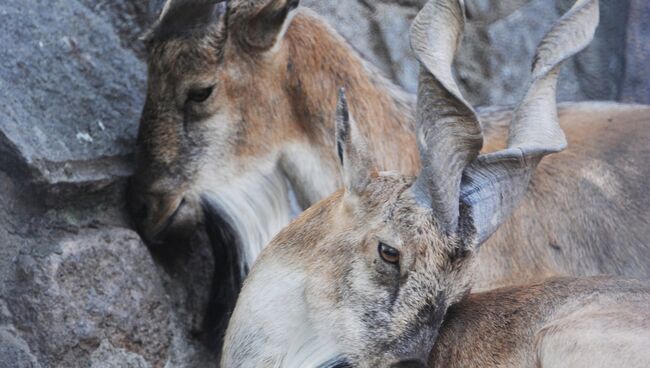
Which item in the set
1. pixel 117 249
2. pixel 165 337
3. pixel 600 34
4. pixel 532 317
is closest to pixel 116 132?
pixel 117 249

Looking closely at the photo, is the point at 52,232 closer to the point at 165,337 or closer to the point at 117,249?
the point at 117,249

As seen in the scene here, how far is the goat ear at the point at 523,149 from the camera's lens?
4465 mm

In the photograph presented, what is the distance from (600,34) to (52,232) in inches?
165

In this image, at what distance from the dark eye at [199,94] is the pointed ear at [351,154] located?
1.05 meters

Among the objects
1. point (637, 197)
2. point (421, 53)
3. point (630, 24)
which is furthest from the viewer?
point (630, 24)

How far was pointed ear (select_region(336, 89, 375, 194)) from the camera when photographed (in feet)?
15.0

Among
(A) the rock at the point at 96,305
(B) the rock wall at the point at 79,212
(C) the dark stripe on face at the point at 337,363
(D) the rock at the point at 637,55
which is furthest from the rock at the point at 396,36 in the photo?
(C) the dark stripe on face at the point at 337,363

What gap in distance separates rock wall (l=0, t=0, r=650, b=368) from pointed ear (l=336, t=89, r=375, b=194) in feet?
3.84

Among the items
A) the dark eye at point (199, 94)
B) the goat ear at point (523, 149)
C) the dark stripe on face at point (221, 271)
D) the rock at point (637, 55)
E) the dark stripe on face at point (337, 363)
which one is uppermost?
the dark eye at point (199, 94)

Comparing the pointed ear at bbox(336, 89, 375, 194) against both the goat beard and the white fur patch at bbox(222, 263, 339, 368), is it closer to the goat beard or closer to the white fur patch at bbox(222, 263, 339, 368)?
the white fur patch at bbox(222, 263, 339, 368)

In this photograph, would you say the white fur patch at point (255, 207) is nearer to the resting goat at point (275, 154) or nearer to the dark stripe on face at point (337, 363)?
the resting goat at point (275, 154)

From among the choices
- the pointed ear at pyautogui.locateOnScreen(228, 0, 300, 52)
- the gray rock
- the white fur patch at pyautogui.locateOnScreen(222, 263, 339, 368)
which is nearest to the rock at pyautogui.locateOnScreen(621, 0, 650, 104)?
the pointed ear at pyautogui.locateOnScreen(228, 0, 300, 52)

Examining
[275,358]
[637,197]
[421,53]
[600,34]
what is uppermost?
[421,53]

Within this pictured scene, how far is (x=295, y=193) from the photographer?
18.5 ft
